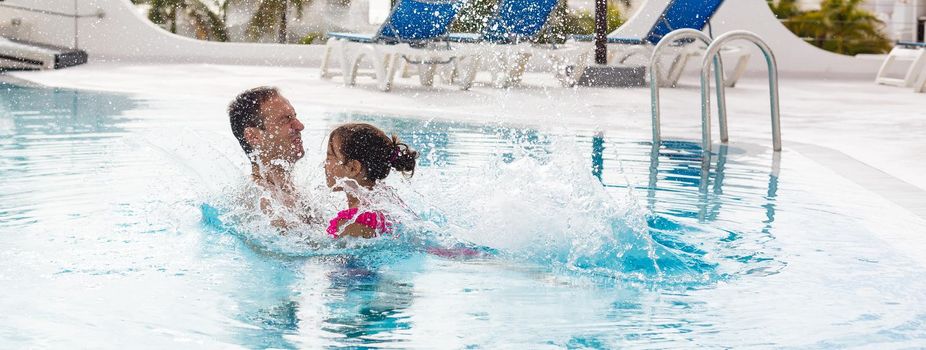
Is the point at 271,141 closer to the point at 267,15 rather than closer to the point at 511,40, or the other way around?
the point at 511,40

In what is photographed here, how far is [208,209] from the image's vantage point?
4.92 metres

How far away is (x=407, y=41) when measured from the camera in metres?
11.9

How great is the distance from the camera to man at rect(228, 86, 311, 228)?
14.4 feet

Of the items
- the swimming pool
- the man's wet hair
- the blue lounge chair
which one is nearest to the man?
the man's wet hair

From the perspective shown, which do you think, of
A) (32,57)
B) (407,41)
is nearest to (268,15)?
(32,57)

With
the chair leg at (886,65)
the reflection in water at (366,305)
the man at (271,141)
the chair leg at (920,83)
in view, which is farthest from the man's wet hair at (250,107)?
the chair leg at (886,65)

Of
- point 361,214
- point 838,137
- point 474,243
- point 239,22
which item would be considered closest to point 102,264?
point 361,214

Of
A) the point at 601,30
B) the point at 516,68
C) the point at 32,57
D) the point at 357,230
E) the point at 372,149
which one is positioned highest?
the point at 372,149

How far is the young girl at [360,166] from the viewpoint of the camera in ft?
13.5

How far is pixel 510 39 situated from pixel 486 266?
8.56 metres

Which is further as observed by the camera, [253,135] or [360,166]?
[253,135]

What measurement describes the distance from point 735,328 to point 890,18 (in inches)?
927

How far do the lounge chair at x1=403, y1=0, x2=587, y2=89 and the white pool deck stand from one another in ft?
0.88

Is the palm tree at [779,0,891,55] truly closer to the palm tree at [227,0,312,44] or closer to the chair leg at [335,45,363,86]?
the palm tree at [227,0,312,44]
